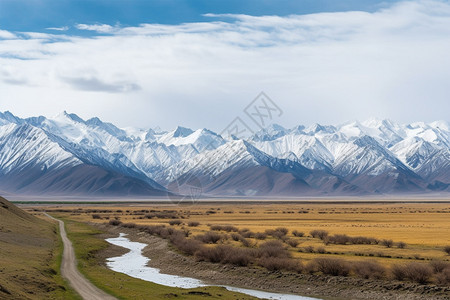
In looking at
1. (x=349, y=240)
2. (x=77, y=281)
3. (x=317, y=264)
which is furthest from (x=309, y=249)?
(x=77, y=281)

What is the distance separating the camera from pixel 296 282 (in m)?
44.8

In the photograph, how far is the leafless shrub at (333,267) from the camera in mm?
44312

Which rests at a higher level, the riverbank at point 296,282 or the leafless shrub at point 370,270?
the leafless shrub at point 370,270

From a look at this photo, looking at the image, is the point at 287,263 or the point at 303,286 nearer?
the point at 303,286

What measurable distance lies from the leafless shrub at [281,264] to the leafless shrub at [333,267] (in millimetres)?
1913

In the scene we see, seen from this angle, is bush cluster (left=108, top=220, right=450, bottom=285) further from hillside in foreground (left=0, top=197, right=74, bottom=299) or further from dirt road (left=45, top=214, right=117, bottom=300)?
hillside in foreground (left=0, top=197, right=74, bottom=299)

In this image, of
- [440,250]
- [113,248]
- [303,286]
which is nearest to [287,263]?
[303,286]

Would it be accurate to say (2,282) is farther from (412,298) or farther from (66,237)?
(66,237)

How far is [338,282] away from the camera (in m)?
43.1

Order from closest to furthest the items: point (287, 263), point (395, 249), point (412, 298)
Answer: point (412, 298), point (287, 263), point (395, 249)

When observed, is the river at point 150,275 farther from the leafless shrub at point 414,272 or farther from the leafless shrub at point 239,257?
the leafless shrub at point 414,272

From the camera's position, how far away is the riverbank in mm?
39000

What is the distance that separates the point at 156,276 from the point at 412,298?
21.7 m

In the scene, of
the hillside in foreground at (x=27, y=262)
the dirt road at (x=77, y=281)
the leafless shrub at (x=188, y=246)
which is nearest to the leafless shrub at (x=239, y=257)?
the leafless shrub at (x=188, y=246)
